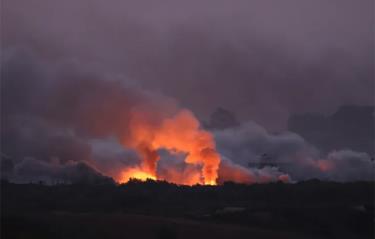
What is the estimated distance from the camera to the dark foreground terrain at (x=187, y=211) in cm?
6294

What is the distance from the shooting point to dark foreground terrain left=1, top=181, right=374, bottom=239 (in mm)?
62938

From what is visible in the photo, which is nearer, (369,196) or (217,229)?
(217,229)

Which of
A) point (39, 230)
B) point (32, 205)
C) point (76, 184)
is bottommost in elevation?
point (39, 230)

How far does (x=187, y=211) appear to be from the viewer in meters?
83.6

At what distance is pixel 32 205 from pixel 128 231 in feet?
86.7

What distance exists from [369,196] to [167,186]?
35552mm

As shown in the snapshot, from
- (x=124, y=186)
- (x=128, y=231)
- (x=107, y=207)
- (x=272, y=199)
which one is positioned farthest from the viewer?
(x=124, y=186)

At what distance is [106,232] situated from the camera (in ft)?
204

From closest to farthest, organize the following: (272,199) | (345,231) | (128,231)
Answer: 1. (128,231)
2. (345,231)
3. (272,199)

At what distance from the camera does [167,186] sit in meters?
103

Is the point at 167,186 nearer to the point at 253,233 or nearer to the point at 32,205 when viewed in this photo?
the point at 32,205

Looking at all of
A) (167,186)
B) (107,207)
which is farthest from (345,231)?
(167,186)

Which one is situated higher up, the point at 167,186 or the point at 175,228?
the point at 167,186

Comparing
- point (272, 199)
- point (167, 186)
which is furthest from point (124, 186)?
point (272, 199)
